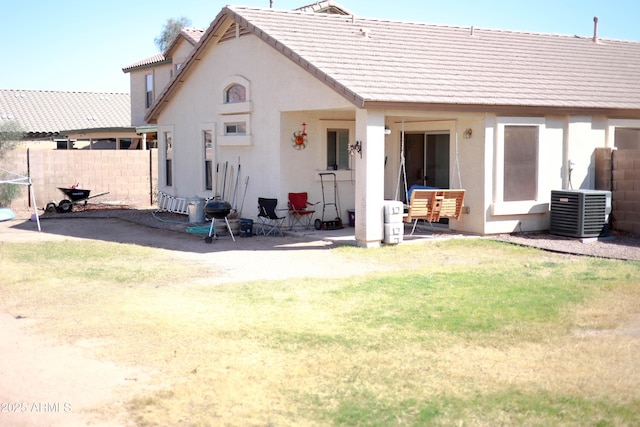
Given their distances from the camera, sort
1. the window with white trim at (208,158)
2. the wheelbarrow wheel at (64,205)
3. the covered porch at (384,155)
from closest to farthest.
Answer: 1. the covered porch at (384,155)
2. the window with white trim at (208,158)
3. the wheelbarrow wheel at (64,205)

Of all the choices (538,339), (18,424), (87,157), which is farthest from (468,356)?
(87,157)

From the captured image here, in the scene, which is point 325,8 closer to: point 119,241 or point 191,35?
point 191,35

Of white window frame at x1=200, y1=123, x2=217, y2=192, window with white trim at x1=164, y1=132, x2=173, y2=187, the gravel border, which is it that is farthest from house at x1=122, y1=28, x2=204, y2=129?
the gravel border

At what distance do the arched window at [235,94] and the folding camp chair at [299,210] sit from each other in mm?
3031

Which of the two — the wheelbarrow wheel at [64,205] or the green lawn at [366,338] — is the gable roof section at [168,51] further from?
the green lawn at [366,338]

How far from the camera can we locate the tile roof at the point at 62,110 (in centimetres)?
4206

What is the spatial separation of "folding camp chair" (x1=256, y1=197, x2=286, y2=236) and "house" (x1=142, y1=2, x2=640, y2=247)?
1.85 ft

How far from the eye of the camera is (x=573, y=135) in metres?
17.7

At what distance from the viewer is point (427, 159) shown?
18703 millimetres

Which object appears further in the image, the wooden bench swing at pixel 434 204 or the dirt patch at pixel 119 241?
the wooden bench swing at pixel 434 204

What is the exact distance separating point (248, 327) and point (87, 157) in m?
18.4

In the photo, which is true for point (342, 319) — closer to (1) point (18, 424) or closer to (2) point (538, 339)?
(2) point (538, 339)

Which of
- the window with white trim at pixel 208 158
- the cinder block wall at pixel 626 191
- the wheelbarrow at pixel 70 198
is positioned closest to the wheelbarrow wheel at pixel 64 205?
the wheelbarrow at pixel 70 198

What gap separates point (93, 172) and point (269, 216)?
10697 mm
